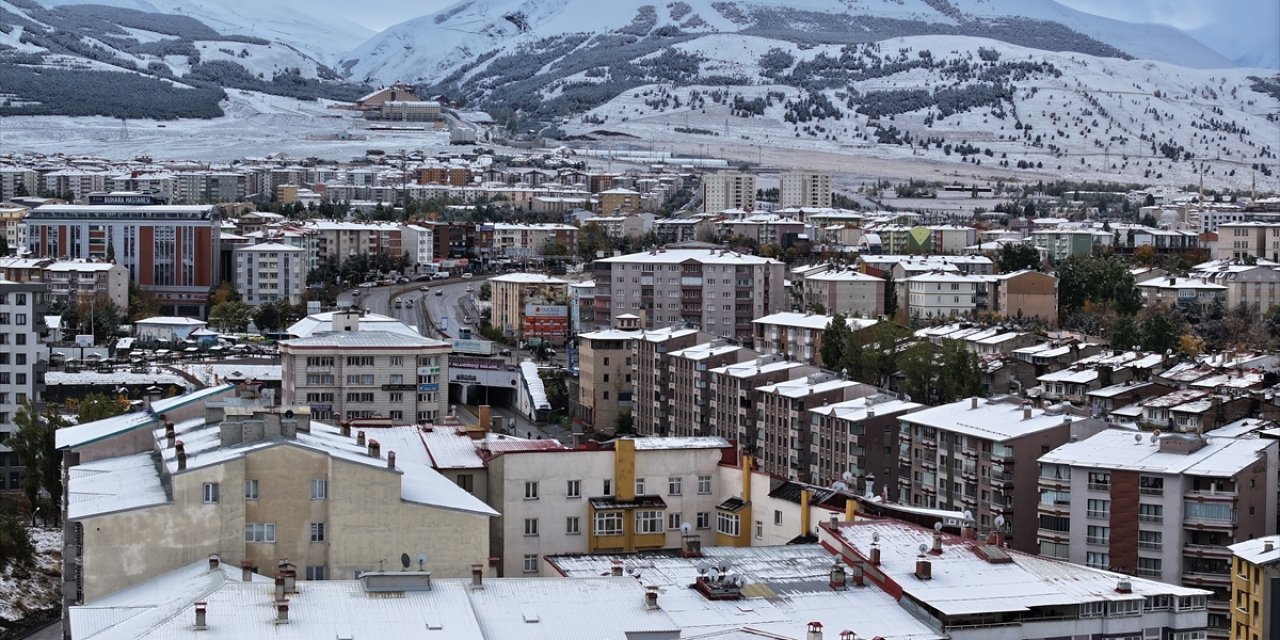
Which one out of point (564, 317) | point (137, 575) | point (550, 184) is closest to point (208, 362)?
point (564, 317)

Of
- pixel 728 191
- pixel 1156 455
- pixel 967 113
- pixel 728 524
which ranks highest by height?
pixel 967 113

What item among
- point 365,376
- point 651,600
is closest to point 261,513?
point 651,600

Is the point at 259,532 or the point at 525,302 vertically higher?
the point at 259,532

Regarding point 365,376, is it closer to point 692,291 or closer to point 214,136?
point 692,291

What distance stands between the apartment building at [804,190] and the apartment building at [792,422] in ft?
156

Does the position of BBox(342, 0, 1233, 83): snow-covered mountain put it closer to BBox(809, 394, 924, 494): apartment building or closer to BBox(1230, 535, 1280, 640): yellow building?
BBox(809, 394, 924, 494): apartment building

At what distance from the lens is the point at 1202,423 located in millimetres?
21516

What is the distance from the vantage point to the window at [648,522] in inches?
545

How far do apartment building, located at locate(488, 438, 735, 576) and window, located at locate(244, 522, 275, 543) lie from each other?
277 centimetres

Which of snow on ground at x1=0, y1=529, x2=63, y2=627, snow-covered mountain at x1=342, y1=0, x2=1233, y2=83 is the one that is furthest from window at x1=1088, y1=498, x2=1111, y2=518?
snow-covered mountain at x1=342, y1=0, x2=1233, y2=83

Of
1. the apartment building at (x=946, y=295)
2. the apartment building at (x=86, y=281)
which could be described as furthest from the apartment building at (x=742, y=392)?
the apartment building at (x=86, y=281)

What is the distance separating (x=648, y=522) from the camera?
13.9m

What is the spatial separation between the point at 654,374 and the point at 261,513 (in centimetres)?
1790

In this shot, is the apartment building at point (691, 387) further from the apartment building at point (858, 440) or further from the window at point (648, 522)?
the window at point (648, 522)
